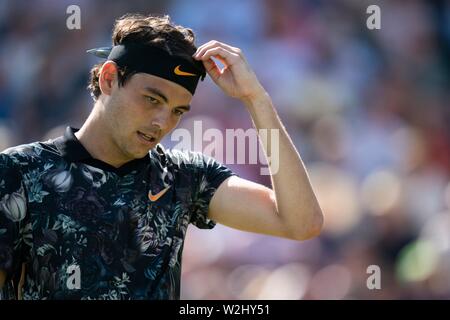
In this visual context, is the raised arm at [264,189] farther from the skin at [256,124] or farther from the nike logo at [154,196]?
the nike logo at [154,196]

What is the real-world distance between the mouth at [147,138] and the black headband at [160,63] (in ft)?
0.79

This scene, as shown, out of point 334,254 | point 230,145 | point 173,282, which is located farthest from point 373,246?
point 173,282

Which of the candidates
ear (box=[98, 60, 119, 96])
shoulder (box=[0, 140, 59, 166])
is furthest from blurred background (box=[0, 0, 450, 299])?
shoulder (box=[0, 140, 59, 166])

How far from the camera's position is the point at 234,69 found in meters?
3.04

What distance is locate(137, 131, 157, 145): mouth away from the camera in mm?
2855

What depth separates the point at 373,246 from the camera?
5.89 meters

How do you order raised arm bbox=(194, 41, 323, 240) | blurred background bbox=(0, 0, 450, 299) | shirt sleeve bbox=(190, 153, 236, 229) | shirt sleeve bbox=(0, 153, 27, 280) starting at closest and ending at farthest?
shirt sleeve bbox=(0, 153, 27, 280), raised arm bbox=(194, 41, 323, 240), shirt sleeve bbox=(190, 153, 236, 229), blurred background bbox=(0, 0, 450, 299)

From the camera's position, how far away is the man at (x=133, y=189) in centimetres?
267

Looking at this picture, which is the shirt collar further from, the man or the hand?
the hand

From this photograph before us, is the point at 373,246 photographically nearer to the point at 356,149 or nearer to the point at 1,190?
the point at 356,149

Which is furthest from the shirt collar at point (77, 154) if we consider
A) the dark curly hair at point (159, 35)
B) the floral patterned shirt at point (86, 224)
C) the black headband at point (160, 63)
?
the dark curly hair at point (159, 35)

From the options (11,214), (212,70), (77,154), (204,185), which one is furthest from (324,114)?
(11,214)

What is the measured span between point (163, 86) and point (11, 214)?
73cm

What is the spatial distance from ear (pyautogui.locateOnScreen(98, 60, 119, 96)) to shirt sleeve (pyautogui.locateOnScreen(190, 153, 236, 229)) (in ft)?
1.39
